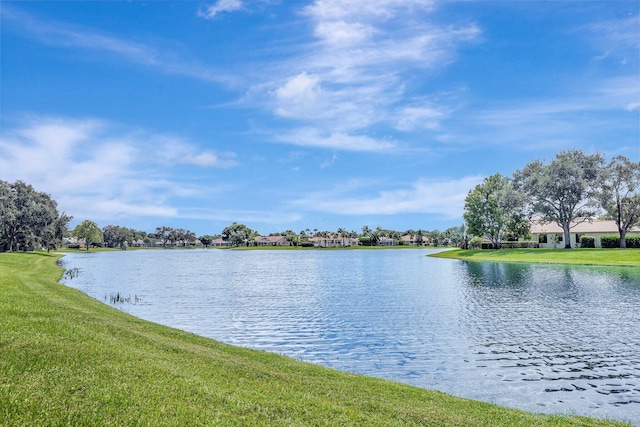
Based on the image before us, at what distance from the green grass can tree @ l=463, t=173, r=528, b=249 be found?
89.9 m

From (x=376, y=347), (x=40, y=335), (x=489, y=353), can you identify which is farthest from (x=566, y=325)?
(x=40, y=335)

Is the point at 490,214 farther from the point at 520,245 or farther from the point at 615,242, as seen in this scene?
the point at 615,242

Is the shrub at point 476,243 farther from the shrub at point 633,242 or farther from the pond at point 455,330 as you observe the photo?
the pond at point 455,330

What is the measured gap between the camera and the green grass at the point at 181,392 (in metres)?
7.68

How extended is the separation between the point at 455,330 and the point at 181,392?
15.0 meters

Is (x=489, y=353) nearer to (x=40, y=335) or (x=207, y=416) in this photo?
(x=207, y=416)

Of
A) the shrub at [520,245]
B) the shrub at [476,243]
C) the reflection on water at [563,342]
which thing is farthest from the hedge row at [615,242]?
the reflection on water at [563,342]

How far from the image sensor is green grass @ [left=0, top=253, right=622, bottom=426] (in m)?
7.68

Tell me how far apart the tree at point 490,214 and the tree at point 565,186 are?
8473mm

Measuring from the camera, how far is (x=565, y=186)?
80875 millimetres

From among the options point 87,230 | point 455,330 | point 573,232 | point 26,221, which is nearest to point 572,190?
point 573,232

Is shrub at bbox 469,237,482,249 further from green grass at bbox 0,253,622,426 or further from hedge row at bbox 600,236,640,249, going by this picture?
green grass at bbox 0,253,622,426

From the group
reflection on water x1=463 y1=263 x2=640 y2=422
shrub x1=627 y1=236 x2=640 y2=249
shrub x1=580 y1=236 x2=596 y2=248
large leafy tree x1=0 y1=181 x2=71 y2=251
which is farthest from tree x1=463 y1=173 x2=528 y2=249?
large leafy tree x1=0 y1=181 x2=71 y2=251

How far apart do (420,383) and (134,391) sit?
27.1 feet
